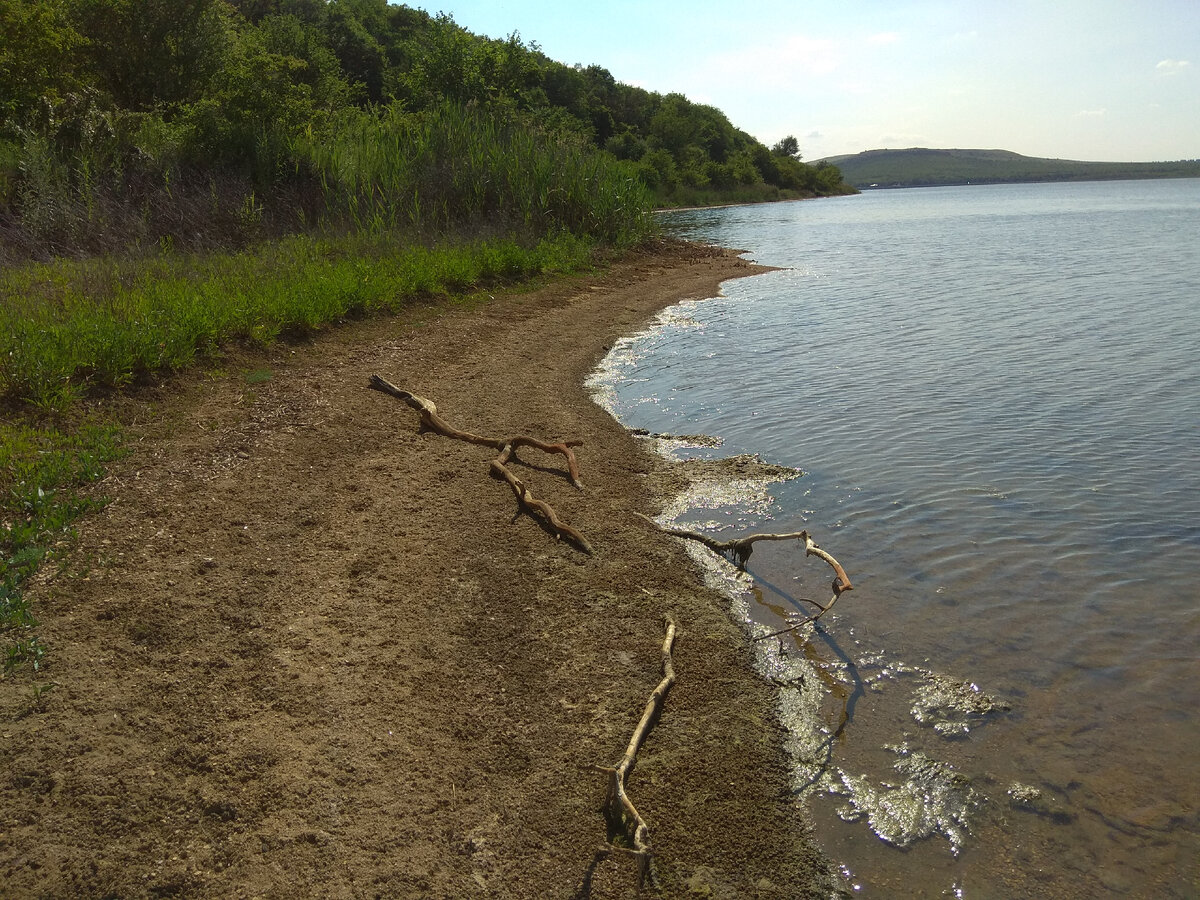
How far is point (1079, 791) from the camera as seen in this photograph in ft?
10.4

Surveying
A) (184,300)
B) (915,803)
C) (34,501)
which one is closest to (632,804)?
(915,803)

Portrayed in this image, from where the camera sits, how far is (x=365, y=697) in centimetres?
352

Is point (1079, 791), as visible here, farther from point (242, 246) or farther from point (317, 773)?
point (242, 246)

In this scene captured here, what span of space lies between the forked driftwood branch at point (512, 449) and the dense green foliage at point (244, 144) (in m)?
6.28

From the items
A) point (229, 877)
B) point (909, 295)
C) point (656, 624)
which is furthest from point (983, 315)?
point (229, 877)

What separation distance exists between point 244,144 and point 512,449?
508 inches

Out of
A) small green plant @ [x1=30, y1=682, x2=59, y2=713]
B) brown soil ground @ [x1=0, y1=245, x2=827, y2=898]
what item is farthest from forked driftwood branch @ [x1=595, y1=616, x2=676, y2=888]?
small green plant @ [x1=30, y1=682, x2=59, y2=713]

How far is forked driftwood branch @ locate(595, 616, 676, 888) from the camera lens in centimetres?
277

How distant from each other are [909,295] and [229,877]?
1644 centimetres

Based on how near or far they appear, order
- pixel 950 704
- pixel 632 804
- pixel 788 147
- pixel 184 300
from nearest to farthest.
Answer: pixel 632 804 → pixel 950 704 → pixel 184 300 → pixel 788 147

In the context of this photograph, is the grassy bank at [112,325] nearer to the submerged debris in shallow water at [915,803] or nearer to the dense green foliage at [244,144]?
the dense green foliage at [244,144]

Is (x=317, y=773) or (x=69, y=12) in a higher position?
(x=69, y=12)

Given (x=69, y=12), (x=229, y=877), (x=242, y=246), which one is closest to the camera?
(x=229, y=877)

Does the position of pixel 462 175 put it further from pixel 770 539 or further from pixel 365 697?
pixel 365 697
